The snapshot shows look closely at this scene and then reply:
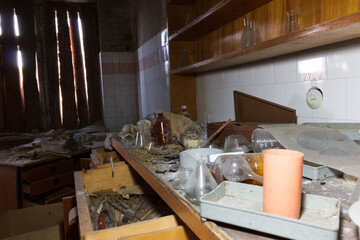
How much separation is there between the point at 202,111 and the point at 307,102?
1586 mm

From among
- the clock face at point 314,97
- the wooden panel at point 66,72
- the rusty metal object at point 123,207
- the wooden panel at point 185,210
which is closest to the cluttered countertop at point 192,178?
the wooden panel at point 185,210

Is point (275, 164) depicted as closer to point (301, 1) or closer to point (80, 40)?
point (301, 1)

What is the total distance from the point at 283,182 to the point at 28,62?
547 cm

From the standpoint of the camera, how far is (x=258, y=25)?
7.42 feet

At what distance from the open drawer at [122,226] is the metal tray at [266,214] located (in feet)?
1.00

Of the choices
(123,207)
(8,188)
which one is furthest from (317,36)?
(8,188)

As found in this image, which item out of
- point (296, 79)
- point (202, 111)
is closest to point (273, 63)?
point (296, 79)

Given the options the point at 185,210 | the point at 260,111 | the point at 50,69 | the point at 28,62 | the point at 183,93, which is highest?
the point at 28,62

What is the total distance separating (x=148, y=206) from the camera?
6.68 feet

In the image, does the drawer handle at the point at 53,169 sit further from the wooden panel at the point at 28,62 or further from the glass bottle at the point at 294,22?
the glass bottle at the point at 294,22

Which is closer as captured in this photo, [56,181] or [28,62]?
[56,181]

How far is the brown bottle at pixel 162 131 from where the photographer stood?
223 centimetres

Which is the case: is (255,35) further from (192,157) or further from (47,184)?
(47,184)

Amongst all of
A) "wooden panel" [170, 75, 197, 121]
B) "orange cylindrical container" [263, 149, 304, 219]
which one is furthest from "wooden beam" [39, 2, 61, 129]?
"orange cylindrical container" [263, 149, 304, 219]
